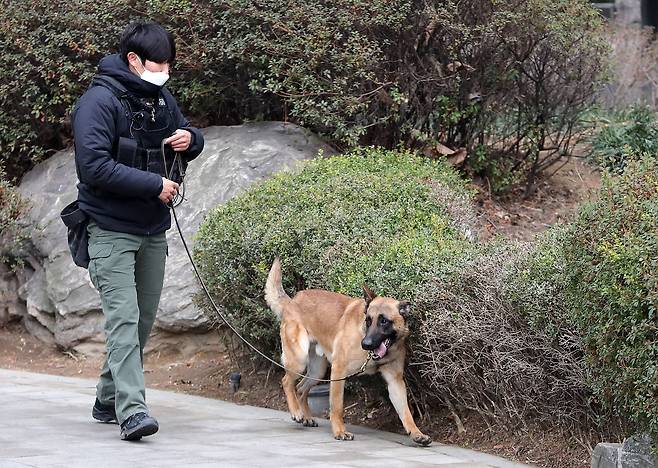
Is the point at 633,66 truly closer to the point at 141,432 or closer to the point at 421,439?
the point at 421,439

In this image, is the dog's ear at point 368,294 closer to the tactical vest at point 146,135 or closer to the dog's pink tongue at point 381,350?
the dog's pink tongue at point 381,350

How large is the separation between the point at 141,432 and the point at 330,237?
2031 mm

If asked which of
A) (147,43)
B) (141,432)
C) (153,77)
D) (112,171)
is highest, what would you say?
(147,43)

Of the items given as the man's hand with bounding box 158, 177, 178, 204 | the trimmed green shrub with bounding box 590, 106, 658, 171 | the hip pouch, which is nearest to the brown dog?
the man's hand with bounding box 158, 177, 178, 204

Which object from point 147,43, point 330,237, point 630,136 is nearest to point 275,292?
point 330,237

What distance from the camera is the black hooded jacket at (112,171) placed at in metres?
6.39

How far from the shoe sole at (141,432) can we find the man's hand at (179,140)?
1649 millimetres

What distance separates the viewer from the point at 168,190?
6500 millimetres

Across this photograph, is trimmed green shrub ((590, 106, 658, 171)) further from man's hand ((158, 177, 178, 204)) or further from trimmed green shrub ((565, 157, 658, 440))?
man's hand ((158, 177, 178, 204))

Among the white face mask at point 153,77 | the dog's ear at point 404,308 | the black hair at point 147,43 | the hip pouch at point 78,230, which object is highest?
the black hair at point 147,43

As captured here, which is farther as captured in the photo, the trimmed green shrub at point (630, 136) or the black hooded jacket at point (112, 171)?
the trimmed green shrub at point (630, 136)

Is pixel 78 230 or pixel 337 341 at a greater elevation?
pixel 78 230

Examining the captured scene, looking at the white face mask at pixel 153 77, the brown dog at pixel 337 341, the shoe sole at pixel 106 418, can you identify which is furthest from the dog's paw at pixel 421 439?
the white face mask at pixel 153 77

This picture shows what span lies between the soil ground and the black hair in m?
2.40
